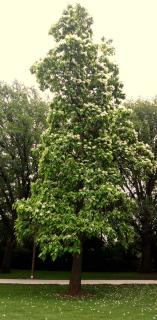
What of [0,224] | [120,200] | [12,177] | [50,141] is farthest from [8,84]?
[120,200]

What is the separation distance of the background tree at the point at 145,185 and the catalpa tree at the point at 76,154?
15.7 m

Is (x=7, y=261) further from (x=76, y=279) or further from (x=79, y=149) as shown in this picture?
(x=79, y=149)

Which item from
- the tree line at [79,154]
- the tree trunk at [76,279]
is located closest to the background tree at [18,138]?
the tree line at [79,154]

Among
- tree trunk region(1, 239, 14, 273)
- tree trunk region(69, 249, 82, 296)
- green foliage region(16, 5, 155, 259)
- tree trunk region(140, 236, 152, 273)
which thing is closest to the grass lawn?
tree trunk region(69, 249, 82, 296)

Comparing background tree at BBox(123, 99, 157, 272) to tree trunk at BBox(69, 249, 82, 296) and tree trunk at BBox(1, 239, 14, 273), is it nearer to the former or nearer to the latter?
tree trunk at BBox(1, 239, 14, 273)

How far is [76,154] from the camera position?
1155 inches

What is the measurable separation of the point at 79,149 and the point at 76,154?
42cm

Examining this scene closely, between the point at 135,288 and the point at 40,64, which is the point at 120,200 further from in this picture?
the point at 40,64

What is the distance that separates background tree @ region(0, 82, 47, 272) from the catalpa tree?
1163cm

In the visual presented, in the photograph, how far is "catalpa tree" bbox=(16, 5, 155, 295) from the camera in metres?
26.8

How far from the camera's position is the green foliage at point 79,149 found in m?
26.8

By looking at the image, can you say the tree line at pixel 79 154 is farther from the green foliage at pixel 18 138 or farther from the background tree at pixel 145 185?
the background tree at pixel 145 185

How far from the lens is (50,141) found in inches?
1156

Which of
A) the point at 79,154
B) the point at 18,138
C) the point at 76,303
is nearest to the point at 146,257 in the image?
the point at 18,138
